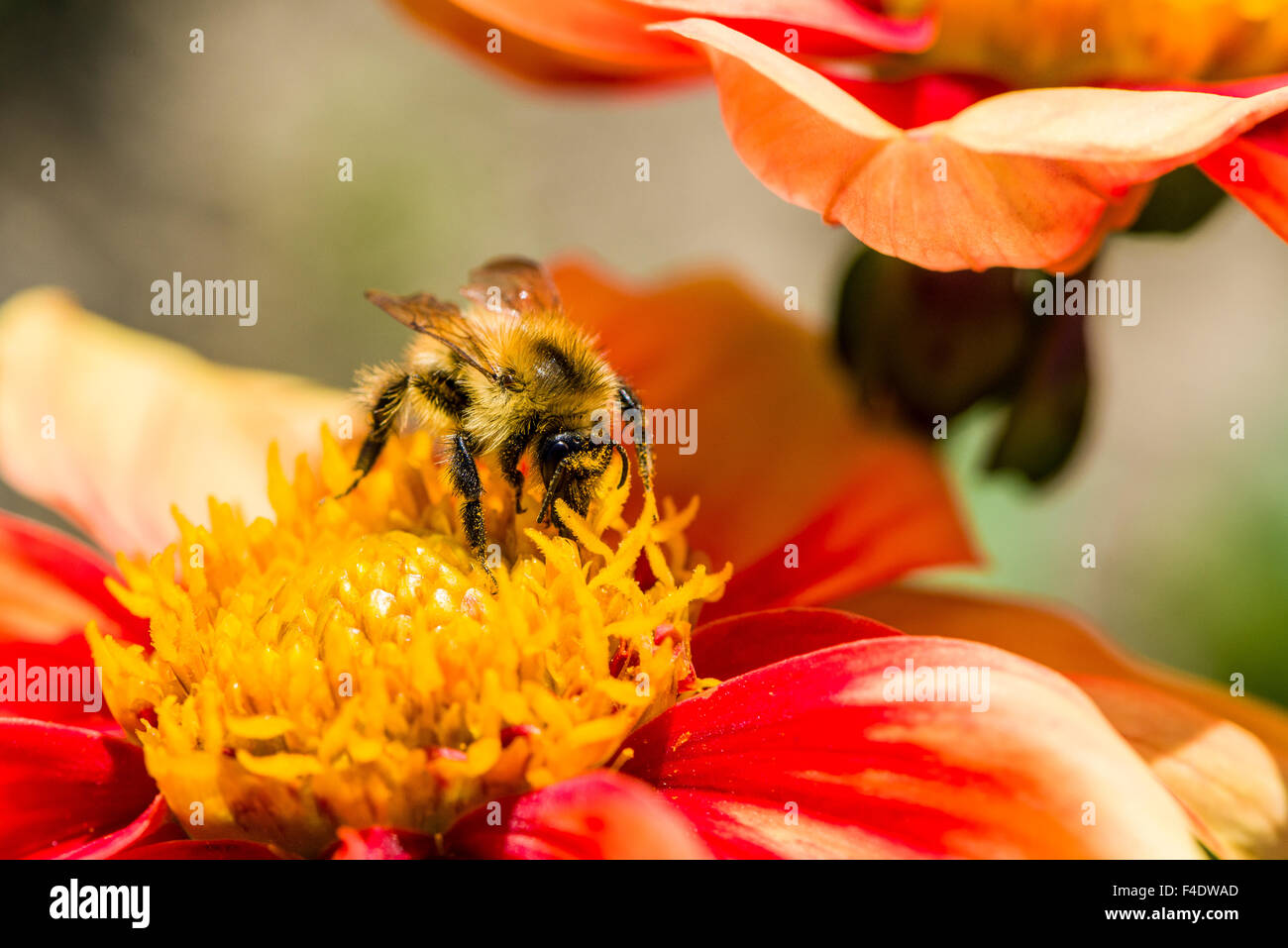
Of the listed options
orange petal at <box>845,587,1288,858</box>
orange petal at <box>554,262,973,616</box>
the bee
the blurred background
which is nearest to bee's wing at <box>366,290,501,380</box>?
the bee

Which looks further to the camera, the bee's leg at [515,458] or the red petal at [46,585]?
the red petal at [46,585]

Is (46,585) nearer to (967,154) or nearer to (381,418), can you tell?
(381,418)

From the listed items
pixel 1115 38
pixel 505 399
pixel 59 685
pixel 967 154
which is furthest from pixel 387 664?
pixel 1115 38

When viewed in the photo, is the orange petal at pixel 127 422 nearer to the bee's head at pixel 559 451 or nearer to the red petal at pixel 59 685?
the red petal at pixel 59 685

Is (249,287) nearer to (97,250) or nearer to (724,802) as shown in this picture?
(97,250)

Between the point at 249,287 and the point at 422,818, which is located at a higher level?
the point at 249,287

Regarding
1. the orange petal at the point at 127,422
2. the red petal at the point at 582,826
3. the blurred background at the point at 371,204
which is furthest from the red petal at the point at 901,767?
the blurred background at the point at 371,204
